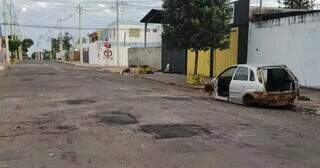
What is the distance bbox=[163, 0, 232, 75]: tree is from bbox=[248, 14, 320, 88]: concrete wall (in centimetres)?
192

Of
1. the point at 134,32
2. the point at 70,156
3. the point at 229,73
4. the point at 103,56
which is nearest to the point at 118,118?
the point at 70,156

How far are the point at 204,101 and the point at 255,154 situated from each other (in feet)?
31.7

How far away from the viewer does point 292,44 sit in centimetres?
2480

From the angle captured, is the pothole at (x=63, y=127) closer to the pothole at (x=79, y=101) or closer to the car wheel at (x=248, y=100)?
the pothole at (x=79, y=101)

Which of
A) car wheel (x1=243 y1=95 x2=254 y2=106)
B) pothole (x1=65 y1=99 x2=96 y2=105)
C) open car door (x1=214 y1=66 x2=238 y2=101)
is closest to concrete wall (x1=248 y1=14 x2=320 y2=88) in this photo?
open car door (x1=214 y1=66 x2=238 y2=101)

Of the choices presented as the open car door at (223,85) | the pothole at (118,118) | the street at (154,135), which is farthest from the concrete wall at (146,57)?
the pothole at (118,118)

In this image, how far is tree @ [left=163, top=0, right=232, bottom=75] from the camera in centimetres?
2648

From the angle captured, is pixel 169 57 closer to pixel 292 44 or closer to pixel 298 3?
pixel 292 44

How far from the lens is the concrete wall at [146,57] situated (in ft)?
166

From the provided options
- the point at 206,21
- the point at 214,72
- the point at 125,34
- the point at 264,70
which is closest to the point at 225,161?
the point at 264,70

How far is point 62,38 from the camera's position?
155250 mm

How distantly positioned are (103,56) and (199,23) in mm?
53766

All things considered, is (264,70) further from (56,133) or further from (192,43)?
(192,43)

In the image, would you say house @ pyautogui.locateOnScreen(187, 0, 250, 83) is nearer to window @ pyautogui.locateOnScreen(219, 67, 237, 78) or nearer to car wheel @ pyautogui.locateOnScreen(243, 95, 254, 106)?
window @ pyautogui.locateOnScreen(219, 67, 237, 78)
